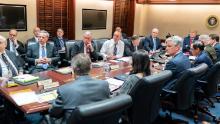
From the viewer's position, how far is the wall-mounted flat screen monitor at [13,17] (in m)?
5.30

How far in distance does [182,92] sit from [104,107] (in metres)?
1.68

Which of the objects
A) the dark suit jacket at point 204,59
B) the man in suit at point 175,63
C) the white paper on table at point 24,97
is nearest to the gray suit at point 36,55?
the white paper on table at point 24,97

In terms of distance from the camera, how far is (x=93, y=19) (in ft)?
23.2

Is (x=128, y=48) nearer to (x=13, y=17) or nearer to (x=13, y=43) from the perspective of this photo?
(x=13, y=43)

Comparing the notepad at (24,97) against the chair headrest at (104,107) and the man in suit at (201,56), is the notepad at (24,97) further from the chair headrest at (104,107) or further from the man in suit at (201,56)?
the man in suit at (201,56)

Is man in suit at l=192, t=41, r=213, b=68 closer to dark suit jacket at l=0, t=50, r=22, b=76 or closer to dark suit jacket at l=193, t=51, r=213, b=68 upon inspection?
dark suit jacket at l=193, t=51, r=213, b=68

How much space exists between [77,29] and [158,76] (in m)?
4.66

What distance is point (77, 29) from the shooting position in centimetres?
666

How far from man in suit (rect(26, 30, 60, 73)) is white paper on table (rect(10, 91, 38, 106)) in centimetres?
173

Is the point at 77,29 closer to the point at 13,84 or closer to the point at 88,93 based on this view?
the point at 13,84

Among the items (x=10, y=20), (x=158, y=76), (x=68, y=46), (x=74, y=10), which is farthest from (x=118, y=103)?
(x=74, y=10)

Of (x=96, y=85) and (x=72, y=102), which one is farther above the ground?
(x=96, y=85)

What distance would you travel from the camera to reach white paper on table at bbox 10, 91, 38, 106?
2205 millimetres

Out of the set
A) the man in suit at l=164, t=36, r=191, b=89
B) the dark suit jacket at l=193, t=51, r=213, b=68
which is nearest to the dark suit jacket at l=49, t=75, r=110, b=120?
the man in suit at l=164, t=36, r=191, b=89
